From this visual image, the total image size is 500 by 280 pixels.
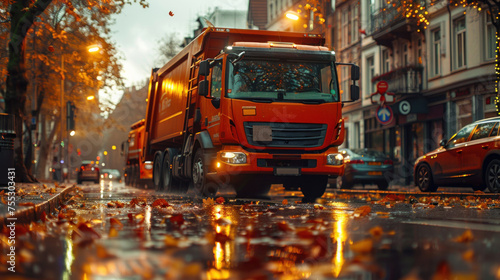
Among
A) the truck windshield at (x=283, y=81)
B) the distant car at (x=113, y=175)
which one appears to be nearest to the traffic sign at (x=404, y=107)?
the truck windshield at (x=283, y=81)

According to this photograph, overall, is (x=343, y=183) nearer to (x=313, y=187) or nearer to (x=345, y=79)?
(x=313, y=187)

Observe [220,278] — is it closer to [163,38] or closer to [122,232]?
[122,232]

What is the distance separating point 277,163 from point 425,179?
663 cm

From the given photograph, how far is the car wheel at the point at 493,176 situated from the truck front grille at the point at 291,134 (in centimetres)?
395

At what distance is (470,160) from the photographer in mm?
16156

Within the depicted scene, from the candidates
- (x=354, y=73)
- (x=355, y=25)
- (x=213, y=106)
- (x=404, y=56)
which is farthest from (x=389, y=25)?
(x=213, y=106)

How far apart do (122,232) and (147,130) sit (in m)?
14.5

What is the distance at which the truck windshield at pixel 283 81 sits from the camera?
13750 millimetres

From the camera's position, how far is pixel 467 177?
16172mm

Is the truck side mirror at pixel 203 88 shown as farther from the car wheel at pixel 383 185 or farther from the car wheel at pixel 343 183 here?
the car wheel at pixel 383 185

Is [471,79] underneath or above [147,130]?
above

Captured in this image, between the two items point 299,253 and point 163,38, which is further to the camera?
point 163,38

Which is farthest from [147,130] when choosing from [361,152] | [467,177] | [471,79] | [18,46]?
[471,79]

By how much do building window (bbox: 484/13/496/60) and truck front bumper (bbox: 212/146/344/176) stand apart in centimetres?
1566
